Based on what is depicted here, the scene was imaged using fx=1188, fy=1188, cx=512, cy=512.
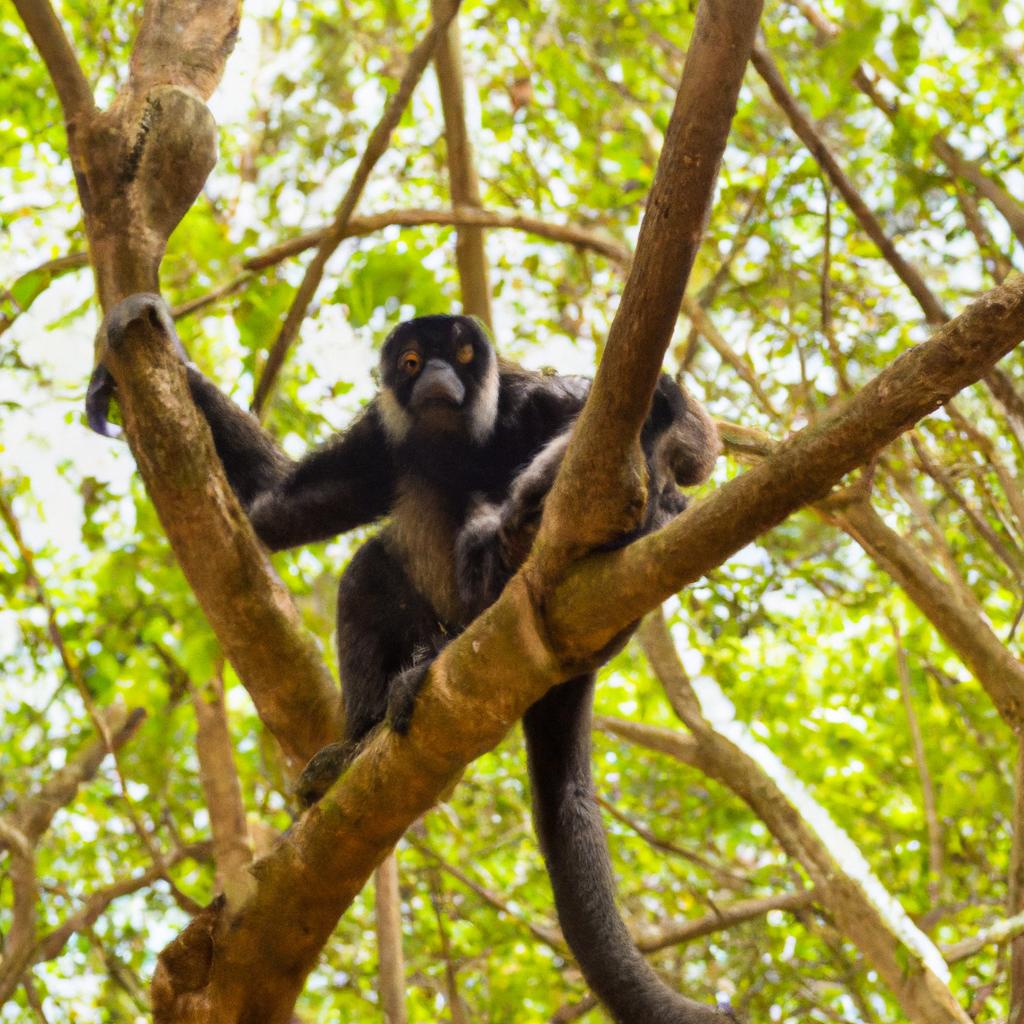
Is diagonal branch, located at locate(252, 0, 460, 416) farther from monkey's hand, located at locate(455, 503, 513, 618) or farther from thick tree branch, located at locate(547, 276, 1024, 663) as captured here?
thick tree branch, located at locate(547, 276, 1024, 663)

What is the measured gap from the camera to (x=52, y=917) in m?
8.91

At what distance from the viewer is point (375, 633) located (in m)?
4.48

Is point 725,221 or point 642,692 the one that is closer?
point 725,221

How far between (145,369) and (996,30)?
Answer: 4.73 metres

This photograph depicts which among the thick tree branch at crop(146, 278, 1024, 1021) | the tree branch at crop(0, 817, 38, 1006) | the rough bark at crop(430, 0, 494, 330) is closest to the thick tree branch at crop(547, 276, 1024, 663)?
the thick tree branch at crop(146, 278, 1024, 1021)

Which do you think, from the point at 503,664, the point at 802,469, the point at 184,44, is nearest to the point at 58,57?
the point at 184,44

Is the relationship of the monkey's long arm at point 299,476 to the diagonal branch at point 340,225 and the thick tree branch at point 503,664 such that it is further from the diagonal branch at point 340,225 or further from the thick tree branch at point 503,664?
the thick tree branch at point 503,664

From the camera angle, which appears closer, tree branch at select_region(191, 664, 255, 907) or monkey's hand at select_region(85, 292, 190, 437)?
monkey's hand at select_region(85, 292, 190, 437)

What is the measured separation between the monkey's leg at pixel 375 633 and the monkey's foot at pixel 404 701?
1.56 ft

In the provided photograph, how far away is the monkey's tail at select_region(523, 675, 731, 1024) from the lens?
3.62m

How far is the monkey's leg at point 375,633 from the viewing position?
4.20m

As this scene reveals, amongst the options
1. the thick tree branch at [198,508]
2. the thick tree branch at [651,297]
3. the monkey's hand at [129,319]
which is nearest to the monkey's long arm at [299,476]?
the monkey's hand at [129,319]

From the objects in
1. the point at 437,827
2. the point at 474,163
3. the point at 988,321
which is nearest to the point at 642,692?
the point at 437,827

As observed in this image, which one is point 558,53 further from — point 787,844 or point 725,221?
point 787,844
